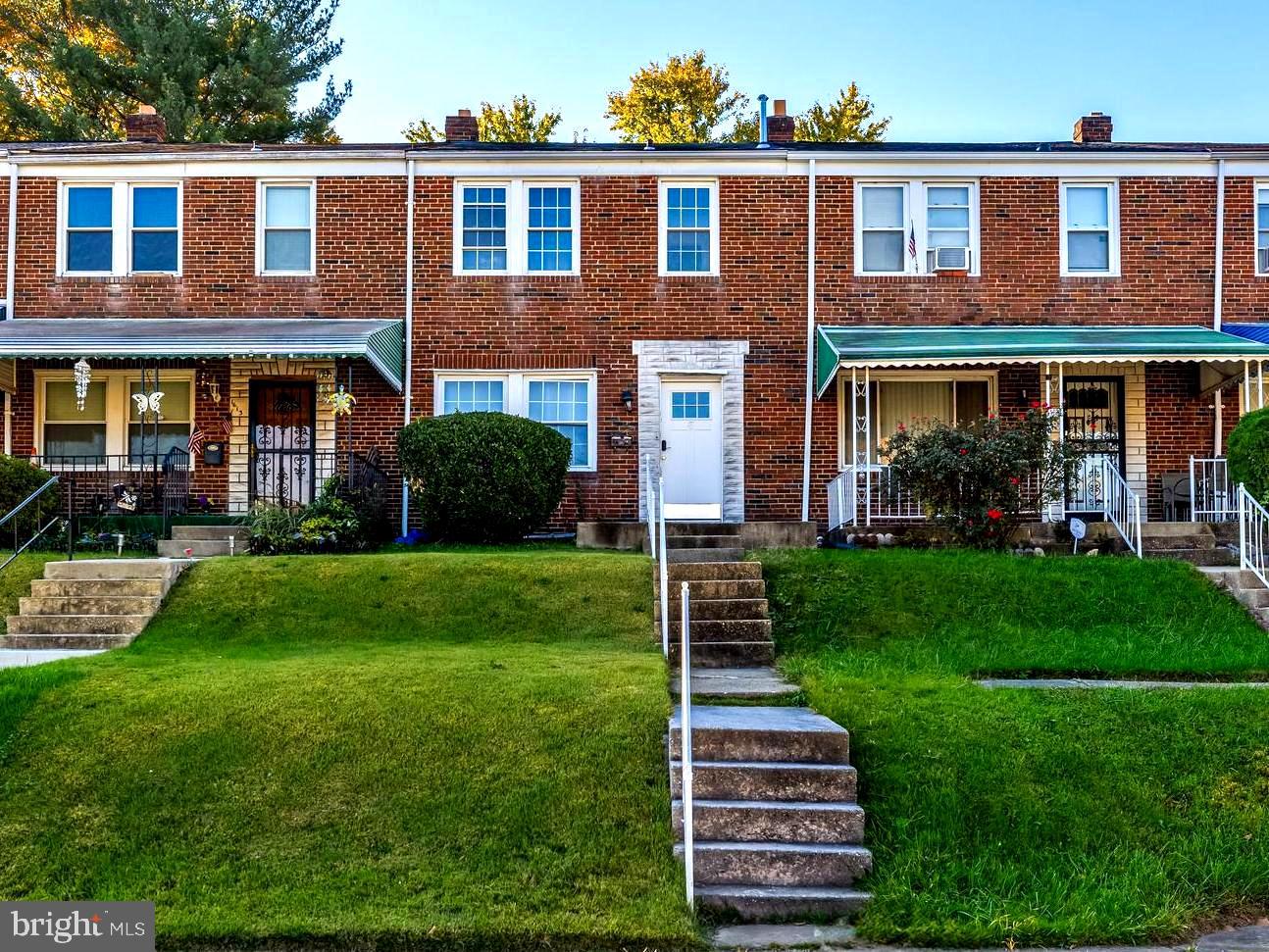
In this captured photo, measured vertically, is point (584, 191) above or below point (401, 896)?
above

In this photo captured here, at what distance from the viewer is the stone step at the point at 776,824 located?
6547 millimetres

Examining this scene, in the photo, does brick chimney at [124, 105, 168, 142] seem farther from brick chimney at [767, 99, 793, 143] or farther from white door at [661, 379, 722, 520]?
brick chimney at [767, 99, 793, 143]

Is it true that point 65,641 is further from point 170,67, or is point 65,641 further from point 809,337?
point 170,67

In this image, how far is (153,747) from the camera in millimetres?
7398

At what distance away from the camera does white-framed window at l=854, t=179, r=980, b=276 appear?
56.7ft

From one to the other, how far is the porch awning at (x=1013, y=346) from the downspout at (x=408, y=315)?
582 centimetres

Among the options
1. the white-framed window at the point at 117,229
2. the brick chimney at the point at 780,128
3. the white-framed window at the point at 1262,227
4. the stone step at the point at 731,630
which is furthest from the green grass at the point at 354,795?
the white-framed window at the point at 1262,227

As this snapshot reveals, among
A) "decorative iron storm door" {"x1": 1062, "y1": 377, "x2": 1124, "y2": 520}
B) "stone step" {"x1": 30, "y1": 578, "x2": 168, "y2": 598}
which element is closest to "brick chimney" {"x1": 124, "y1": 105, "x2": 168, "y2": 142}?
"stone step" {"x1": 30, "y1": 578, "x2": 168, "y2": 598}

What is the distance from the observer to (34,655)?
10.4 metres

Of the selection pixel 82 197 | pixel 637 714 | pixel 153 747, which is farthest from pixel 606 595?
pixel 82 197

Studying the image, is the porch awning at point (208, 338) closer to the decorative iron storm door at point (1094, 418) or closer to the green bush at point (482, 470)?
the green bush at point (482, 470)

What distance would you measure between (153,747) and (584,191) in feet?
38.5

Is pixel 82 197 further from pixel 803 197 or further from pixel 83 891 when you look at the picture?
pixel 83 891

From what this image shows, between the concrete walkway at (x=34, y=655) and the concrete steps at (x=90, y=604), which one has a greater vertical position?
the concrete steps at (x=90, y=604)
